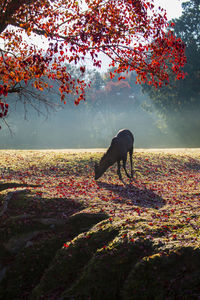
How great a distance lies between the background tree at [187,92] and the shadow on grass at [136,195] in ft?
94.9

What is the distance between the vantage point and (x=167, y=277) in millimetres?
5473

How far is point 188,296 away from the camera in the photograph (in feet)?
16.4

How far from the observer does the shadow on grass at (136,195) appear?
11507 mm

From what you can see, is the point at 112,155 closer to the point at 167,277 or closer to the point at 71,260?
the point at 71,260

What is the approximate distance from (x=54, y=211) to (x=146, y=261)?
406 centimetres

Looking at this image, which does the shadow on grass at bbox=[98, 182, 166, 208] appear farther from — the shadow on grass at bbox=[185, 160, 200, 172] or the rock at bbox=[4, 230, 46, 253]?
the shadow on grass at bbox=[185, 160, 200, 172]

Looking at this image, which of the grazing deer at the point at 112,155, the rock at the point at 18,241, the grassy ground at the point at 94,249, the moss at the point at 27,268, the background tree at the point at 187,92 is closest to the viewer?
the grassy ground at the point at 94,249

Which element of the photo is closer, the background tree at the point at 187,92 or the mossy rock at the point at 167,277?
the mossy rock at the point at 167,277

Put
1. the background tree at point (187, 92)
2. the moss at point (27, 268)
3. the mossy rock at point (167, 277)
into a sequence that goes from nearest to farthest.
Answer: the mossy rock at point (167, 277), the moss at point (27, 268), the background tree at point (187, 92)

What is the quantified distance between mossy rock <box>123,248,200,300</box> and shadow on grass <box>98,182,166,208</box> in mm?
5055

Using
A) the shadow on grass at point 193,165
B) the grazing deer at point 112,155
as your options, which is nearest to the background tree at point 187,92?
the shadow on grass at point 193,165

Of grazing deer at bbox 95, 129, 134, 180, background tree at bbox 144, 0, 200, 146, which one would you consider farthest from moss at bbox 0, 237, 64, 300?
background tree at bbox 144, 0, 200, 146

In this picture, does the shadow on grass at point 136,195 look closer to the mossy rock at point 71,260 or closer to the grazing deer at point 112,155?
the grazing deer at point 112,155

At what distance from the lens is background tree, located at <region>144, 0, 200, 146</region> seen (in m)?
43.8
